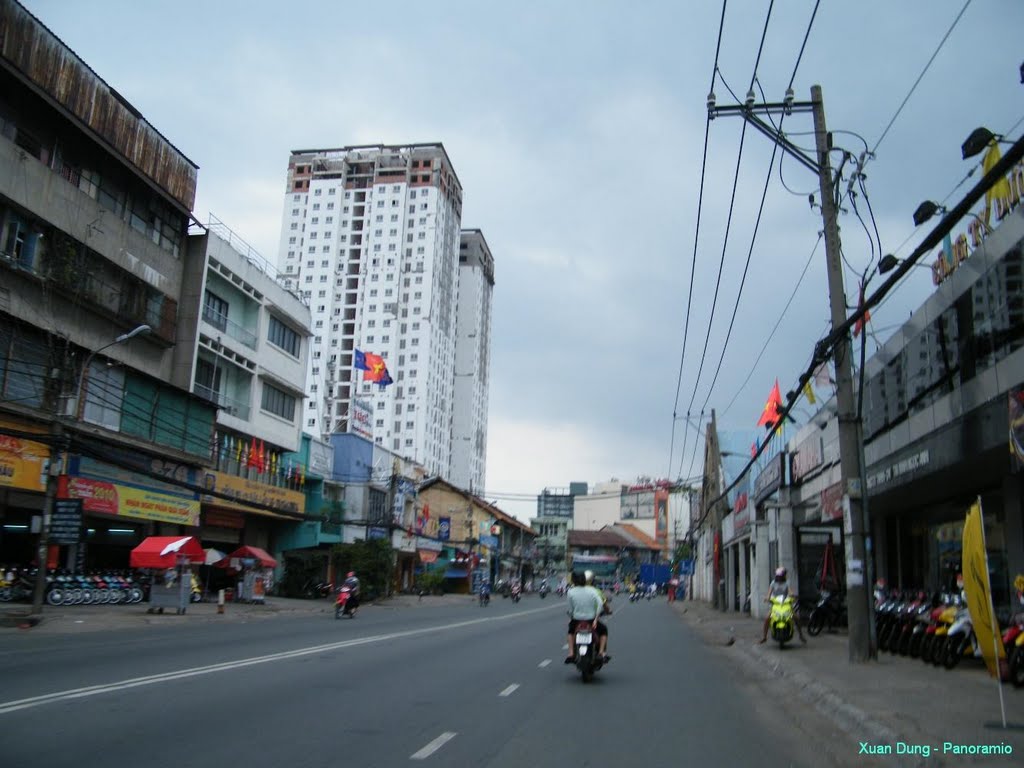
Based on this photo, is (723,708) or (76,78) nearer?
(723,708)

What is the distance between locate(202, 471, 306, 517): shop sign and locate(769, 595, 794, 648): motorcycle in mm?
21428

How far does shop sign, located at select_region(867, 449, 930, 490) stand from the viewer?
51.2 ft

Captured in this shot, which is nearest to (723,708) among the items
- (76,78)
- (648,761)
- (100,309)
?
(648,761)

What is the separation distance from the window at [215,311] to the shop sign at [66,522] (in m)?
15.5

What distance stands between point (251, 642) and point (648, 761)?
12244 mm

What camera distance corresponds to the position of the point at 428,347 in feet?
394

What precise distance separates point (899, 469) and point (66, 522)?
66.1 ft

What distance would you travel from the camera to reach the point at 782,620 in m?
17.8

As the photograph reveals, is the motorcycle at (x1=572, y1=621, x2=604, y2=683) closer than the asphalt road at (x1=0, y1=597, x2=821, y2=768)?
No

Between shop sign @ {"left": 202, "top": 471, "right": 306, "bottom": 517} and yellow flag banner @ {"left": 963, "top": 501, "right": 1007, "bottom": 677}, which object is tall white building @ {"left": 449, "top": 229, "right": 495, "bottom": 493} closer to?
shop sign @ {"left": 202, "top": 471, "right": 306, "bottom": 517}

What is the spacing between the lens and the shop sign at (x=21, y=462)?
24984mm

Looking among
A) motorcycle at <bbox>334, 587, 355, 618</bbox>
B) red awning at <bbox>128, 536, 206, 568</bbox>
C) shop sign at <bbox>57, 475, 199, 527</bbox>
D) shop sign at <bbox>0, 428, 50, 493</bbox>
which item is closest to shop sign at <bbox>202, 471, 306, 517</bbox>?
shop sign at <bbox>57, 475, 199, 527</bbox>

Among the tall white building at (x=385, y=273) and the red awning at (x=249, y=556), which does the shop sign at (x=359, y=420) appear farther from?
the tall white building at (x=385, y=273)

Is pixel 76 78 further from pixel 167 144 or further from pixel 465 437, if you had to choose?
pixel 465 437
